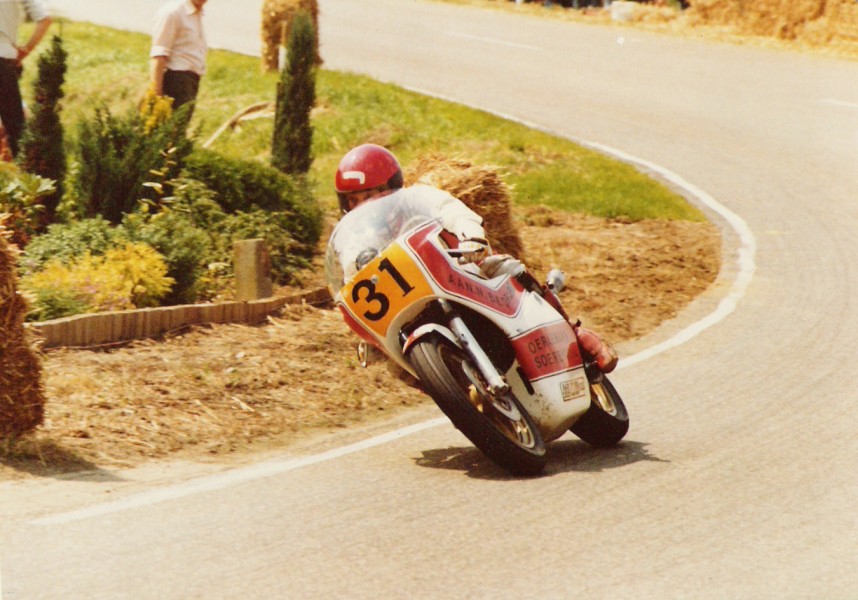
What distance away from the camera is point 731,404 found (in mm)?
9352

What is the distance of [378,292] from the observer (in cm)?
765

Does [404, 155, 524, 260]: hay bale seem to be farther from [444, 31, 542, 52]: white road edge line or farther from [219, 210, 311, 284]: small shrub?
[444, 31, 542, 52]: white road edge line

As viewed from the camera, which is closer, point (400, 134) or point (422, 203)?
point (422, 203)

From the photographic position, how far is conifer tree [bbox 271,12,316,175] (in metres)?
14.4

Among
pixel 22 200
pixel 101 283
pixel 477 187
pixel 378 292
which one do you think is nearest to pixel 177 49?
pixel 22 200

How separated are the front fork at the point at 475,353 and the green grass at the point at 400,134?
6821 mm

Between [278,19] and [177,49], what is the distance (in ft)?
27.3

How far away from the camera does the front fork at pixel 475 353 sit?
7414 mm

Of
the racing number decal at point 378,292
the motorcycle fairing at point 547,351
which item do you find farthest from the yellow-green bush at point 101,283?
the motorcycle fairing at point 547,351

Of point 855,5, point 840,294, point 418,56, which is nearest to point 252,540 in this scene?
point 840,294

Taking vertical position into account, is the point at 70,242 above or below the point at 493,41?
above

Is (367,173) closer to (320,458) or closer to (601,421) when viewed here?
(320,458)

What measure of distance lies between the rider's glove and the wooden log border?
288 cm

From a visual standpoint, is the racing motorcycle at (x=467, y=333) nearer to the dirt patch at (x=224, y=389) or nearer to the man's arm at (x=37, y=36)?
the dirt patch at (x=224, y=389)
